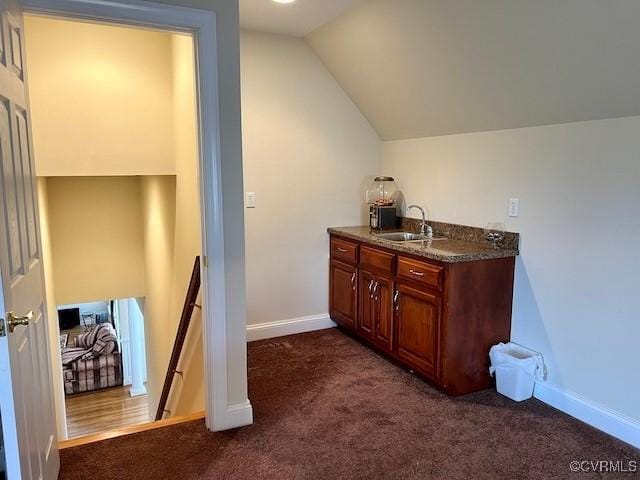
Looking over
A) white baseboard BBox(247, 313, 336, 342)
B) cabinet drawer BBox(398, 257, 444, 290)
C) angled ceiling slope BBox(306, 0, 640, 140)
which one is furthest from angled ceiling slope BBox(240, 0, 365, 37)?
white baseboard BBox(247, 313, 336, 342)

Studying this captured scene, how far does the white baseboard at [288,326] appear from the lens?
391 cm

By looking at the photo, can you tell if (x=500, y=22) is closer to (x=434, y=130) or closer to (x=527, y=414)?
(x=434, y=130)

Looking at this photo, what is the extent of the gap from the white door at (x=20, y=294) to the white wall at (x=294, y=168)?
190 centimetres

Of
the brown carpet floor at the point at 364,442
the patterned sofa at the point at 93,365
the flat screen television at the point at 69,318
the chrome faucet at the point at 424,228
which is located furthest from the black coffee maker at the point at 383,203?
the flat screen television at the point at 69,318

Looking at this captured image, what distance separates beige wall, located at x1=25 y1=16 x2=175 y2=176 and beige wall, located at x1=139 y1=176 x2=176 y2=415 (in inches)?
Answer: 17.4

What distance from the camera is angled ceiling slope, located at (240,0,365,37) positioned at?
119 inches

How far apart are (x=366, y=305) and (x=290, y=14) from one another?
2.14 metres

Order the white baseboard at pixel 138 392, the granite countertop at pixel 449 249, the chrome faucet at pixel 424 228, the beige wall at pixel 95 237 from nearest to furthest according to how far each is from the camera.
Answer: the granite countertop at pixel 449 249 < the chrome faucet at pixel 424 228 < the beige wall at pixel 95 237 < the white baseboard at pixel 138 392

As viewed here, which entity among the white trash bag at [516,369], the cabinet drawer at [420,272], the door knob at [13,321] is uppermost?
the door knob at [13,321]

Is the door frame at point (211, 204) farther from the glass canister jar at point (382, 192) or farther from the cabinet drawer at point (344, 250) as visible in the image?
the glass canister jar at point (382, 192)

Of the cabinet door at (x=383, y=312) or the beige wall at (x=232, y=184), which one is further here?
the cabinet door at (x=383, y=312)

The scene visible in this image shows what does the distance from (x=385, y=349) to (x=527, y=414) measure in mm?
1034

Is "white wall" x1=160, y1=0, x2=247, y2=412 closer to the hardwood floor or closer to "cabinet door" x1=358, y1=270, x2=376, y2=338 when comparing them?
"cabinet door" x1=358, y1=270, x2=376, y2=338

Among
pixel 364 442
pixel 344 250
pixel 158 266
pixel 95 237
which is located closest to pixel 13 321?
pixel 364 442
